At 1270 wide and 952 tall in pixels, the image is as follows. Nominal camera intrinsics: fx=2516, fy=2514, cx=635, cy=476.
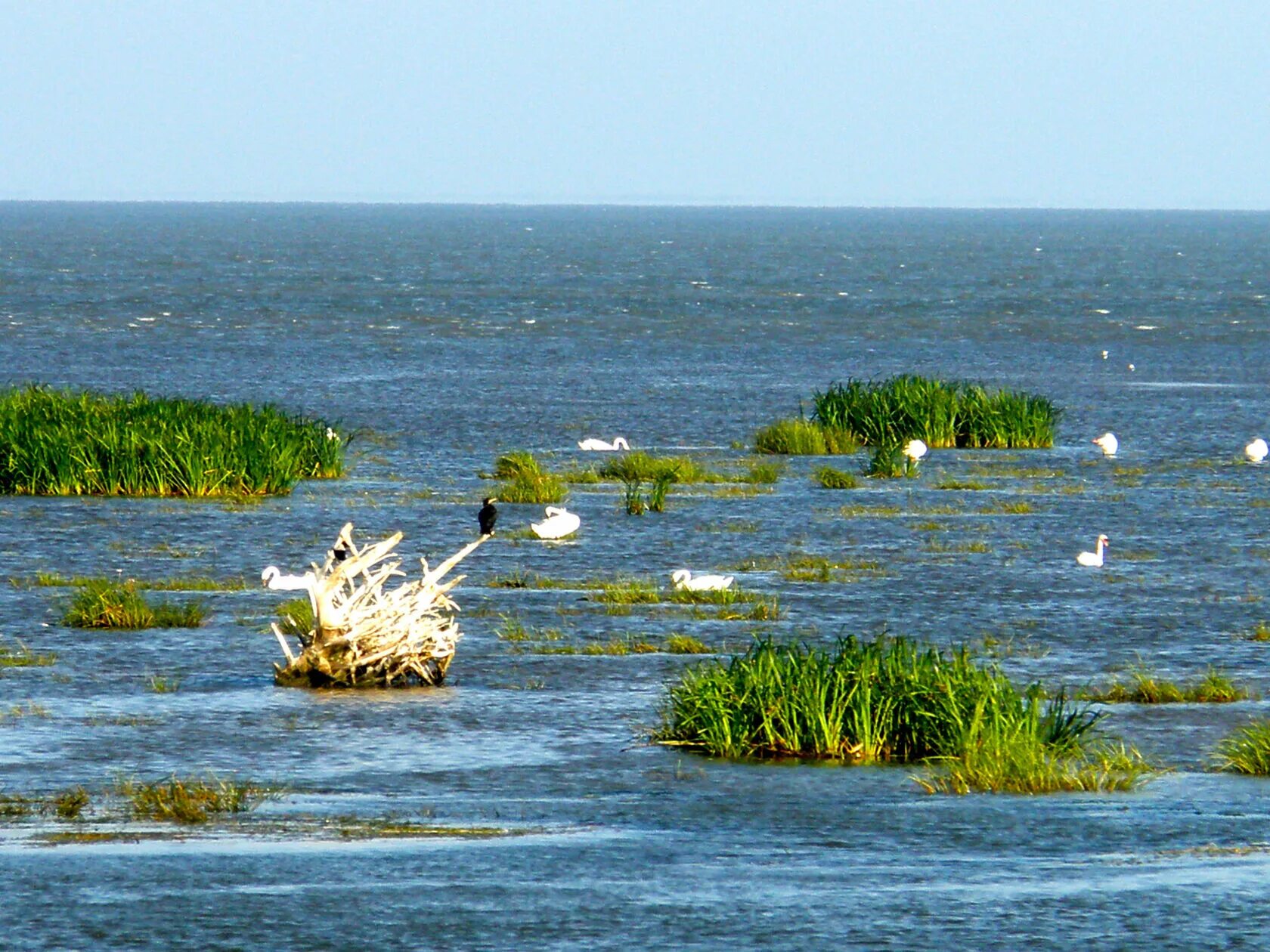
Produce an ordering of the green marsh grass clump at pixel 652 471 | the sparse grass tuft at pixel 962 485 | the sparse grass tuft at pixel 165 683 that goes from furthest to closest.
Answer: the green marsh grass clump at pixel 652 471 → the sparse grass tuft at pixel 962 485 → the sparse grass tuft at pixel 165 683

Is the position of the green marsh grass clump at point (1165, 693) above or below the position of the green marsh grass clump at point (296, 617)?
above

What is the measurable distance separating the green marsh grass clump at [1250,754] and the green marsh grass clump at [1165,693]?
8.26 feet

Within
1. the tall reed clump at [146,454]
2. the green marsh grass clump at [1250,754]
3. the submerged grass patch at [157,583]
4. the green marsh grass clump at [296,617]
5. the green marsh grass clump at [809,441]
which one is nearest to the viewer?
the green marsh grass clump at [1250,754]

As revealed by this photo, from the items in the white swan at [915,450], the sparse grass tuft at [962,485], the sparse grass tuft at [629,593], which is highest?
the sparse grass tuft at [629,593]

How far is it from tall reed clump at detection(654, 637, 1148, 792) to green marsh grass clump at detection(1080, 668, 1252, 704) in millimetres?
2508

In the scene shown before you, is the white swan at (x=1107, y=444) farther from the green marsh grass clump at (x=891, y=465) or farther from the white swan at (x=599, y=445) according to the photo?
the white swan at (x=599, y=445)

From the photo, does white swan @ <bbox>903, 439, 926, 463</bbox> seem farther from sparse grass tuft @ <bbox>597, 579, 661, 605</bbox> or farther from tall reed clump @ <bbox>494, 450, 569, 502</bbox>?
sparse grass tuft @ <bbox>597, 579, 661, 605</bbox>

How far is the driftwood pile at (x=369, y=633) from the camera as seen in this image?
2002 centimetres

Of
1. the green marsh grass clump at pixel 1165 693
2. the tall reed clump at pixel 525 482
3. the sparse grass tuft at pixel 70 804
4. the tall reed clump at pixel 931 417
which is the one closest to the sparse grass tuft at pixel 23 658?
the sparse grass tuft at pixel 70 804

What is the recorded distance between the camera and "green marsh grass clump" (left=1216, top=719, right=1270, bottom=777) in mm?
17219

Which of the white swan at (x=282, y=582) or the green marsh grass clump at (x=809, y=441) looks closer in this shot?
the white swan at (x=282, y=582)

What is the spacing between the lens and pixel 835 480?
126ft

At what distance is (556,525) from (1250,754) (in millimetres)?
15414

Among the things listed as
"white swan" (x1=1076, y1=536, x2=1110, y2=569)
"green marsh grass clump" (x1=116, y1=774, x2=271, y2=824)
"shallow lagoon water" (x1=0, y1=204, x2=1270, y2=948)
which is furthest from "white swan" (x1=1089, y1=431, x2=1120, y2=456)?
"green marsh grass clump" (x1=116, y1=774, x2=271, y2=824)
